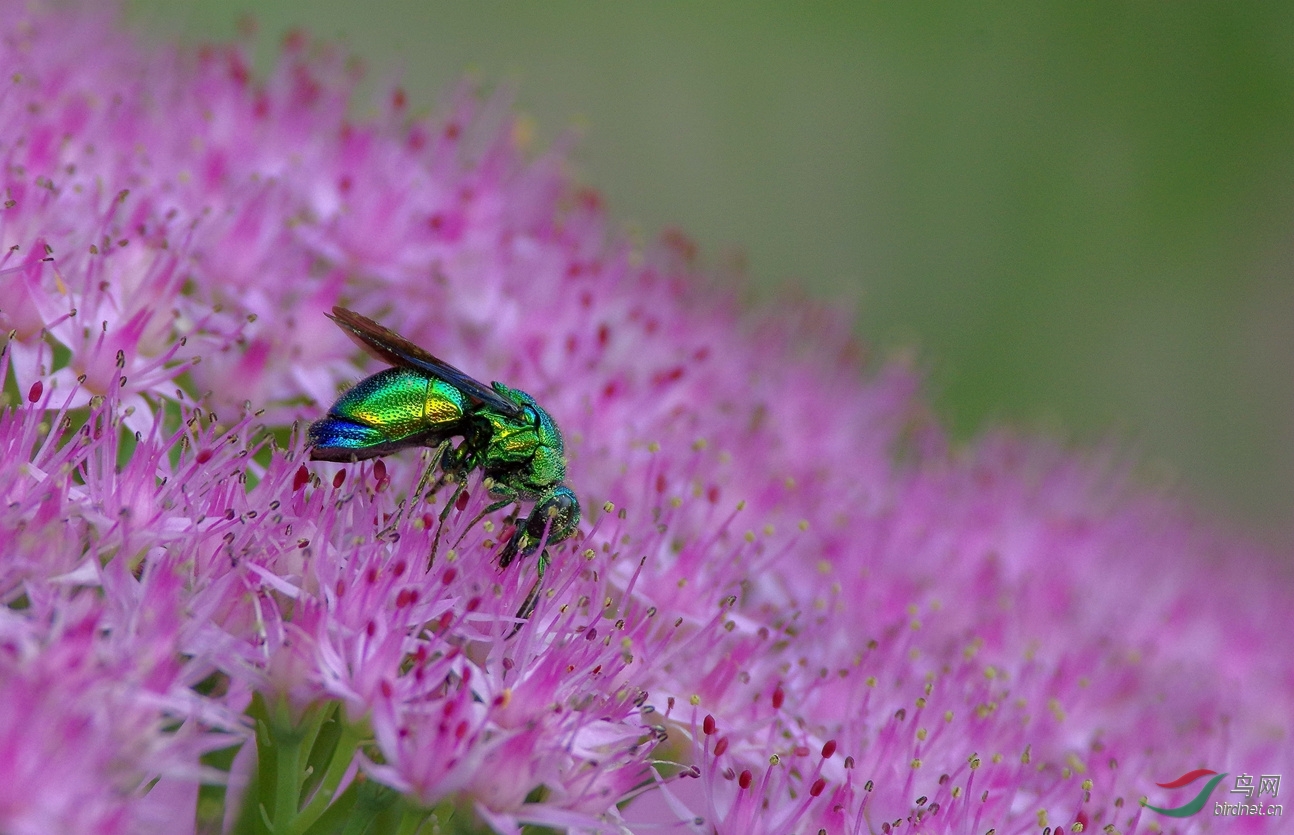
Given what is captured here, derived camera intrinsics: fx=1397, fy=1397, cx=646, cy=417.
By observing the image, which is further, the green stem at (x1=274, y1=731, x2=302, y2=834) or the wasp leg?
the wasp leg

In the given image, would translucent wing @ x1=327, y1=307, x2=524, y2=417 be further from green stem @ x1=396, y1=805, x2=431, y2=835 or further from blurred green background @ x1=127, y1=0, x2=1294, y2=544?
blurred green background @ x1=127, y1=0, x2=1294, y2=544

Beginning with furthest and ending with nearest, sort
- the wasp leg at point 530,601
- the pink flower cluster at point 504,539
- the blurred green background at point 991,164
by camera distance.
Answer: the blurred green background at point 991,164 < the wasp leg at point 530,601 < the pink flower cluster at point 504,539

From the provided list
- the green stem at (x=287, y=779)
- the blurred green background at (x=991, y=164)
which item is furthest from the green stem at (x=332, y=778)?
the blurred green background at (x=991, y=164)

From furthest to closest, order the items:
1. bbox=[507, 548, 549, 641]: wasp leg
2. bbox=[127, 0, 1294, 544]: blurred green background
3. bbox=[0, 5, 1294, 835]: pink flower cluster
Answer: bbox=[127, 0, 1294, 544]: blurred green background
bbox=[507, 548, 549, 641]: wasp leg
bbox=[0, 5, 1294, 835]: pink flower cluster

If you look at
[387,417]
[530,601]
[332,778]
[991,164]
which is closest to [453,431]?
[387,417]

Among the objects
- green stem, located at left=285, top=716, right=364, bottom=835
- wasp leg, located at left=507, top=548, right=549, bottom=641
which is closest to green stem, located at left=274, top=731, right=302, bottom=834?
green stem, located at left=285, top=716, right=364, bottom=835

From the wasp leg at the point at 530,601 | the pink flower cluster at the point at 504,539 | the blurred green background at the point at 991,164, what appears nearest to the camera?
the pink flower cluster at the point at 504,539

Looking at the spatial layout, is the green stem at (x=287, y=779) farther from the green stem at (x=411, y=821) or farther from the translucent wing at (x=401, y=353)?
the translucent wing at (x=401, y=353)

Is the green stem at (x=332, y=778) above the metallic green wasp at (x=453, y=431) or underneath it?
underneath

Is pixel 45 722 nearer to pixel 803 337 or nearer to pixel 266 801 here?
pixel 266 801
